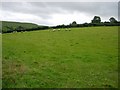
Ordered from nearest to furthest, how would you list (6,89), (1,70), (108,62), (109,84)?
1. (6,89)
2. (109,84)
3. (1,70)
4. (108,62)

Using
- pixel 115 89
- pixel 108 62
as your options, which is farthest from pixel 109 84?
pixel 108 62

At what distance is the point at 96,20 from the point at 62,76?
310 feet

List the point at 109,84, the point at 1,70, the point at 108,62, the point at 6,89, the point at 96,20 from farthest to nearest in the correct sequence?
1. the point at 96,20
2. the point at 108,62
3. the point at 1,70
4. the point at 109,84
5. the point at 6,89

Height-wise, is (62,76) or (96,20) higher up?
(96,20)

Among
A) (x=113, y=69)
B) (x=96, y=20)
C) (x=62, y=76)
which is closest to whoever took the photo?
(x=62, y=76)

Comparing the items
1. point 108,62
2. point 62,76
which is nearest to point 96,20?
point 108,62

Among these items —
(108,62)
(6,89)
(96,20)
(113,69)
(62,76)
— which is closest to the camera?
(6,89)

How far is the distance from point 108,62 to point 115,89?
30.2 feet

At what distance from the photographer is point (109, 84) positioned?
16141 millimetres

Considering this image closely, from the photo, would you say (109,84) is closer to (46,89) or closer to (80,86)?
(80,86)

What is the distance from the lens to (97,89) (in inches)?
587

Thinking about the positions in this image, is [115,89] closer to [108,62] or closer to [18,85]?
[18,85]

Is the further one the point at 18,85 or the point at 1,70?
the point at 1,70

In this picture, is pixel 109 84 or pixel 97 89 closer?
pixel 97 89
